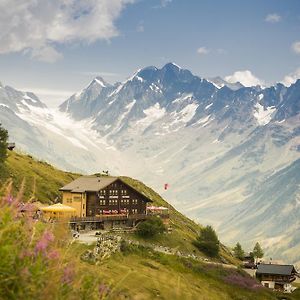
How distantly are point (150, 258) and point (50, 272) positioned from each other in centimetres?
7063

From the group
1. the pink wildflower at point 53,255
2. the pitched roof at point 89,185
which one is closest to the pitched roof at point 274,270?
the pitched roof at point 89,185

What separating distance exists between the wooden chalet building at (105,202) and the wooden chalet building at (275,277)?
111ft

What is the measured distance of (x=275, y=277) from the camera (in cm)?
13275

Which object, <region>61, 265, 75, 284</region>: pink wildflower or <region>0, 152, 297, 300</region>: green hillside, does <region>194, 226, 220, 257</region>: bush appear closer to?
<region>0, 152, 297, 300</region>: green hillside

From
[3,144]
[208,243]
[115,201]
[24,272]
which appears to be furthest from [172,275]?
[24,272]

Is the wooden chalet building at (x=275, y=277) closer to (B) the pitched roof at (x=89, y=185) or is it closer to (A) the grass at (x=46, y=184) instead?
(A) the grass at (x=46, y=184)

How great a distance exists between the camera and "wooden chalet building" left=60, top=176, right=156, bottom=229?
346 feet

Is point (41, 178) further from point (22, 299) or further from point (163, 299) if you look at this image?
point (22, 299)

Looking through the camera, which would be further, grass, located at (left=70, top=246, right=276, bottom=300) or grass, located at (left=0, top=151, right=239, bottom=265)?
grass, located at (left=0, top=151, right=239, bottom=265)

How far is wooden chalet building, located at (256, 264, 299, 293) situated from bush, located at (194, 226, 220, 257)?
68.4ft

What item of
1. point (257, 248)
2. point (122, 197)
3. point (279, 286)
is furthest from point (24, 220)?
point (257, 248)

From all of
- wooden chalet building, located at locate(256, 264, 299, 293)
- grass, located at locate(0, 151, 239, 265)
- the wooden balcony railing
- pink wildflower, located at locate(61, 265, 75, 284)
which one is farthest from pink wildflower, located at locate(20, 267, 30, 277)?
wooden chalet building, located at locate(256, 264, 299, 293)

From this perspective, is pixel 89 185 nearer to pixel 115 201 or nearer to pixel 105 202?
pixel 105 202

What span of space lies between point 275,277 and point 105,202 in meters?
47.9
